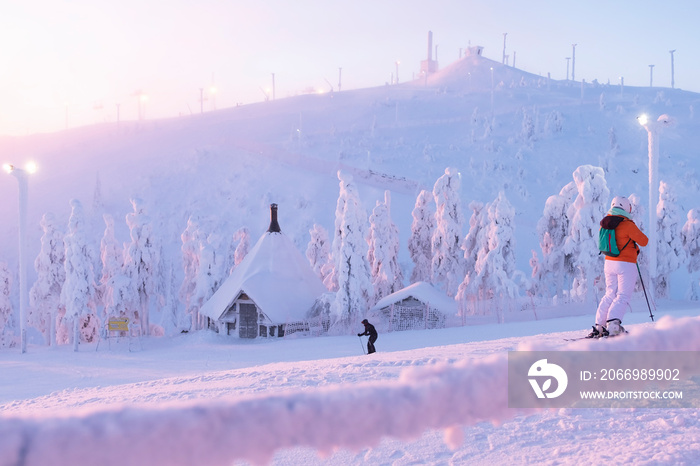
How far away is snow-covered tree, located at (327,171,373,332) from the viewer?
32625 mm

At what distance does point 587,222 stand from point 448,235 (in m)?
11.6

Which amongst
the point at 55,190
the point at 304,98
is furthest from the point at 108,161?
the point at 304,98

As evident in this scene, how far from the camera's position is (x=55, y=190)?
8456 centimetres

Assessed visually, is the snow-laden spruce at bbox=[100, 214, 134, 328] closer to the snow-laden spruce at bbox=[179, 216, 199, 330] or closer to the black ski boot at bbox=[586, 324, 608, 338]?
the snow-laden spruce at bbox=[179, 216, 199, 330]

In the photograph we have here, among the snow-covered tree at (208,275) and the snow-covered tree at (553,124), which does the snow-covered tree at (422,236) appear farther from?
the snow-covered tree at (553,124)

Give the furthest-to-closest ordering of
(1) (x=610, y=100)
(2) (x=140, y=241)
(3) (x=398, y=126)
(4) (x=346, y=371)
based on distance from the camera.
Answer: (1) (x=610, y=100) < (3) (x=398, y=126) < (2) (x=140, y=241) < (4) (x=346, y=371)

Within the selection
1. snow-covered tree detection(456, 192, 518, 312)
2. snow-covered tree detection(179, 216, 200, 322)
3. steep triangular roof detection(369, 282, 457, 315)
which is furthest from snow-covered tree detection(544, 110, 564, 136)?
steep triangular roof detection(369, 282, 457, 315)

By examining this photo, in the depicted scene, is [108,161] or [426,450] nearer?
[426,450]

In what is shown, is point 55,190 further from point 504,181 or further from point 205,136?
point 504,181

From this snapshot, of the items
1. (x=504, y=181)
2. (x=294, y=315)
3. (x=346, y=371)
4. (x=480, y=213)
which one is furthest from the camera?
(x=504, y=181)

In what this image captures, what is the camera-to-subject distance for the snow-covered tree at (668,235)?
39.0 metres

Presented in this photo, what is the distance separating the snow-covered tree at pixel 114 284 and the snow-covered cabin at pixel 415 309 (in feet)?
51.5

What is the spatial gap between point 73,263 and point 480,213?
2683 centimetres

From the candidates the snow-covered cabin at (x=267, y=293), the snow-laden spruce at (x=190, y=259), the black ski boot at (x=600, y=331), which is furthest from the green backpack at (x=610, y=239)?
the snow-laden spruce at (x=190, y=259)
